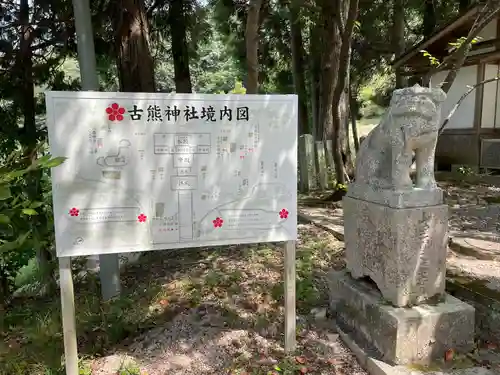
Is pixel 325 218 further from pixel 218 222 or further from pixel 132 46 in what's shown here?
pixel 218 222

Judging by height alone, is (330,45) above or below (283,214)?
above

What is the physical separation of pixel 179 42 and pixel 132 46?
285cm

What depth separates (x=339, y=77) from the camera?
253 inches

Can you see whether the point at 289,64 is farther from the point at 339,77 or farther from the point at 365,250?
the point at 365,250

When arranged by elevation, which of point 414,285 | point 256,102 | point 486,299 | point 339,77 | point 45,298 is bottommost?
point 45,298

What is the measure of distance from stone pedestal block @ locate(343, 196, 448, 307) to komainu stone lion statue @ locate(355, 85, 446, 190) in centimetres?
20

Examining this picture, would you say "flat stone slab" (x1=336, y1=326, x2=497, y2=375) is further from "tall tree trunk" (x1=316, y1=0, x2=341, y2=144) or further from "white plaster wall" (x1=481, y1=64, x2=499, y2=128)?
"white plaster wall" (x1=481, y1=64, x2=499, y2=128)

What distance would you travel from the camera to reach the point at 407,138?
109 inches

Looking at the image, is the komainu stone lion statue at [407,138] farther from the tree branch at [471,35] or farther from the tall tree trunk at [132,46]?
the tall tree trunk at [132,46]

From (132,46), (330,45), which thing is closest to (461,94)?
(330,45)

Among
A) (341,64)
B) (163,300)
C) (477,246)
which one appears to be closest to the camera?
(163,300)

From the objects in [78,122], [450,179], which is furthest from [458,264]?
[450,179]

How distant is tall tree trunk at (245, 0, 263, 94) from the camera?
14.6ft

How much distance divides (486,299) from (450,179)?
6.74 m
